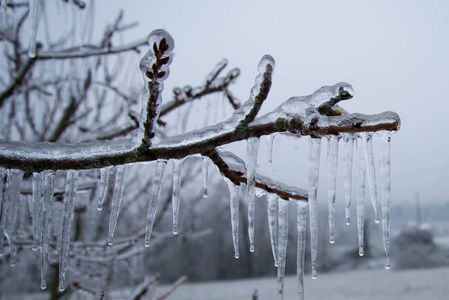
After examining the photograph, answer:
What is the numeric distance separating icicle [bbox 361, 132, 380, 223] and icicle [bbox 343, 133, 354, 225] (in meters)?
0.03

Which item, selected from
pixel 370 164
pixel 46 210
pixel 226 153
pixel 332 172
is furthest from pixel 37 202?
pixel 370 164

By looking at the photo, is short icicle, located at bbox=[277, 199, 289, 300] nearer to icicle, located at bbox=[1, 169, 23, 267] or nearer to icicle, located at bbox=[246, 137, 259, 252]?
icicle, located at bbox=[246, 137, 259, 252]

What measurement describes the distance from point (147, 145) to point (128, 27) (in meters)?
2.64

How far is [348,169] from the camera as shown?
0.98 metres

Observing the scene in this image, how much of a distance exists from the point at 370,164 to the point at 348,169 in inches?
2.3

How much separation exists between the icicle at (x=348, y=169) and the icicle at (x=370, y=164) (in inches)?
1.2

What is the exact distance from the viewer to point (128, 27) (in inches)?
125

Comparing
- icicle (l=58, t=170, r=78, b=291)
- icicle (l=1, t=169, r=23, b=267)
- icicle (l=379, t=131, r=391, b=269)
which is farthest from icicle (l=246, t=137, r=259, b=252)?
icicle (l=1, t=169, r=23, b=267)

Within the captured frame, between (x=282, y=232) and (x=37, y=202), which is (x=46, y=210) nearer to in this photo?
(x=37, y=202)

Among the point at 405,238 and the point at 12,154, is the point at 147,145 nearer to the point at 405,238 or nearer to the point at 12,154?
the point at 12,154

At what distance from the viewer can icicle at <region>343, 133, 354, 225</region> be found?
2.91ft

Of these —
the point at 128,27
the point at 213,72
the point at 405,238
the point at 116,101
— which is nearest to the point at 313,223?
the point at 213,72

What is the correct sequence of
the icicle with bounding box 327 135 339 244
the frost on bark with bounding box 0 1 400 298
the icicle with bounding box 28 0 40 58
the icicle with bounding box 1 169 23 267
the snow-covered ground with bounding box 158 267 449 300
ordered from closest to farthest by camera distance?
1. the frost on bark with bounding box 0 1 400 298
2. the icicle with bounding box 327 135 339 244
3. the icicle with bounding box 1 169 23 267
4. the icicle with bounding box 28 0 40 58
5. the snow-covered ground with bounding box 158 267 449 300

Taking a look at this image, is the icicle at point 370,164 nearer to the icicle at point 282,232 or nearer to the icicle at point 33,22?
the icicle at point 282,232
